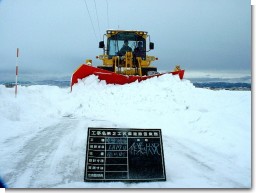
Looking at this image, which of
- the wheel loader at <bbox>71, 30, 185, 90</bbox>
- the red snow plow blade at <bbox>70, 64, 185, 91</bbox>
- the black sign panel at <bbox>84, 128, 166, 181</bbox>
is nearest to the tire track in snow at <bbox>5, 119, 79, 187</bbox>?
the black sign panel at <bbox>84, 128, 166, 181</bbox>

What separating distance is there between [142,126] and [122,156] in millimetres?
1298

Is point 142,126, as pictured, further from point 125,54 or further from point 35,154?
point 125,54

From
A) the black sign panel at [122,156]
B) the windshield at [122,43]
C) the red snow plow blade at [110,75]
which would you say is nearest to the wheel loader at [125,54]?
the windshield at [122,43]

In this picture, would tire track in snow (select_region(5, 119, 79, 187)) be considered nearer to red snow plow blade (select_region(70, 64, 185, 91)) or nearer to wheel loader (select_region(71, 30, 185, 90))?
red snow plow blade (select_region(70, 64, 185, 91))

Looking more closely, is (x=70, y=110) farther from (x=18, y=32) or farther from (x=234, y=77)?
(x=234, y=77)

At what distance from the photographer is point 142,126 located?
11.9 ft

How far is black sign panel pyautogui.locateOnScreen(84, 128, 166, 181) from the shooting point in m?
2.32

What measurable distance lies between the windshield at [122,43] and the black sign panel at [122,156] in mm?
6011

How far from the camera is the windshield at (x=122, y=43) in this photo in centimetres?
815

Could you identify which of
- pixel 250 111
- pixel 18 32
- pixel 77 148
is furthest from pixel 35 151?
pixel 250 111

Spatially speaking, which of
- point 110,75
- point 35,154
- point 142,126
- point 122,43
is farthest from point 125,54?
point 35,154

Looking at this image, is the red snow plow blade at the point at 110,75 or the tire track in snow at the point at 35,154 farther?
the red snow plow blade at the point at 110,75

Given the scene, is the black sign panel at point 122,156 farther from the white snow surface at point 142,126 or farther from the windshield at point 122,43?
the windshield at point 122,43

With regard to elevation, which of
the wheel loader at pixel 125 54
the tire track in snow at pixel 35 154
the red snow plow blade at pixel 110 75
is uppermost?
the wheel loader at pixel 125 54
